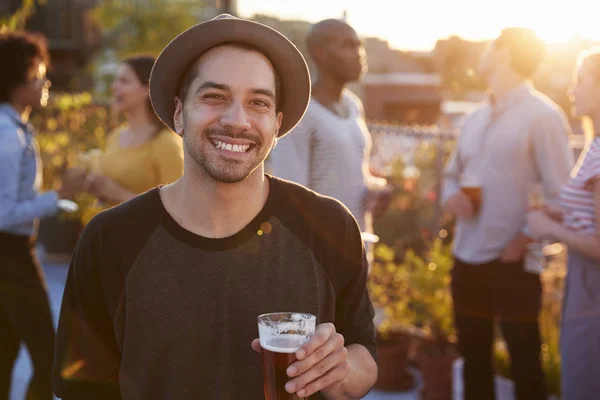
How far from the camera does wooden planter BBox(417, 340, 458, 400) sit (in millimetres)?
4395

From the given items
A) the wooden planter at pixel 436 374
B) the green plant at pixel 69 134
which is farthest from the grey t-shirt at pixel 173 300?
the green plant at pixel 69 134

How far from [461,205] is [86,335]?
7.80 ft

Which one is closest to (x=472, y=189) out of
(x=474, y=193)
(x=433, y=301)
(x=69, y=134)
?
(x=474, y=193)

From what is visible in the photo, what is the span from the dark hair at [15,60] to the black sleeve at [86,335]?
217 centimetres

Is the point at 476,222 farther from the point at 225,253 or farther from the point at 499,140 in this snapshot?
the point at 225,253

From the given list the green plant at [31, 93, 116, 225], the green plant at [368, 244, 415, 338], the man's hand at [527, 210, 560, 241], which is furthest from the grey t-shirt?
the green plant at [31, 93, 116, 225]

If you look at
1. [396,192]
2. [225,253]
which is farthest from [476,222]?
[396,192]

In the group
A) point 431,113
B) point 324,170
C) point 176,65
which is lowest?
point 431,113

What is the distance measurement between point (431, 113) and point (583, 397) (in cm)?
2558

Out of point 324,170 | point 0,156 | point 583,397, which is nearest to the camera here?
point 583,397

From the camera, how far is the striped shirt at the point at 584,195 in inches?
105

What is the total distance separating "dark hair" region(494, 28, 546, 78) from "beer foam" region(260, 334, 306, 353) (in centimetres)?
267

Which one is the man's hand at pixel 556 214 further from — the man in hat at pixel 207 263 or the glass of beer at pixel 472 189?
the man in hat at pixel 207 263

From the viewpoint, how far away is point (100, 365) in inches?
70.6
